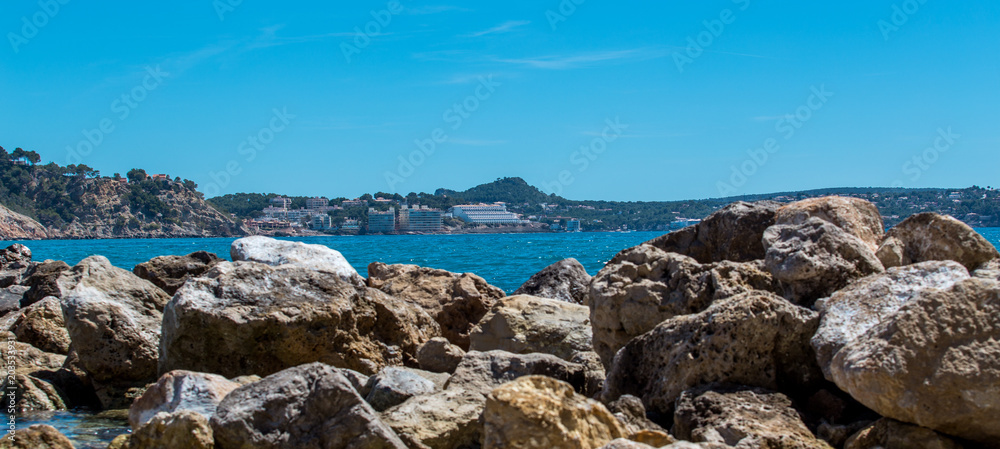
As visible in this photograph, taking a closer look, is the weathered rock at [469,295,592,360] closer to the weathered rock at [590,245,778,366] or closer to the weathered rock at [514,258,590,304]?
the weathered rock at [590,245,778,366]

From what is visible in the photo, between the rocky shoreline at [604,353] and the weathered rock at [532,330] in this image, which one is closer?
the rocky shoreline at [604,353]

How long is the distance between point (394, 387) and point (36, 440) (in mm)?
2270

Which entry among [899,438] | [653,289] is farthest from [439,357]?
[899,438]

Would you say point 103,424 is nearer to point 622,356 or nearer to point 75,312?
point 75,312

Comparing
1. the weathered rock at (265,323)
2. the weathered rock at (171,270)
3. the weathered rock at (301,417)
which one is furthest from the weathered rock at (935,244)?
the weathered rock at (171,270)

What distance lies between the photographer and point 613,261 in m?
7.85

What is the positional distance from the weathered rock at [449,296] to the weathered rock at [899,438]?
19.3 feet

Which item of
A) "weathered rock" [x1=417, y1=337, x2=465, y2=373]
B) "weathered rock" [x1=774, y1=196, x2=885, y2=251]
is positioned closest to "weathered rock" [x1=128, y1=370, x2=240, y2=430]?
"weathered rock" [x1=417, y1=337, x2=465, y2=373]

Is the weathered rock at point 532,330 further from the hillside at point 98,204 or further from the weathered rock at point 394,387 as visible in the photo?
the hillside at point 98,204

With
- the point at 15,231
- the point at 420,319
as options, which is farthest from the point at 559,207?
the point at 420,319

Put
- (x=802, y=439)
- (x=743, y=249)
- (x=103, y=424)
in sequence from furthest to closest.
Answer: (x=743, y=249) < (x=103, y=424) < (x=802, y=439)

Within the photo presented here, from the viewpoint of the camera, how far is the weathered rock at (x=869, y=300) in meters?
5.12

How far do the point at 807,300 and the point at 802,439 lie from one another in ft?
5.91

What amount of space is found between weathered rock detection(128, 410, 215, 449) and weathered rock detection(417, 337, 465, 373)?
9.21ft
